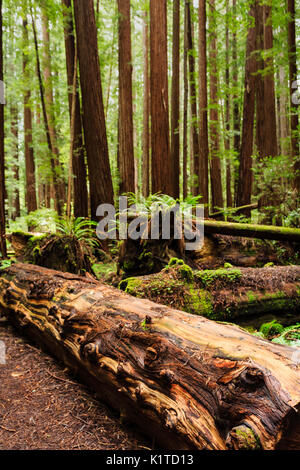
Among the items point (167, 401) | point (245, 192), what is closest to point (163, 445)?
point (167, 401)

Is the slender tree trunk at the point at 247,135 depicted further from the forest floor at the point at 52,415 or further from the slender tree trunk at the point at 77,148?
the forest floor at the point at 52,415

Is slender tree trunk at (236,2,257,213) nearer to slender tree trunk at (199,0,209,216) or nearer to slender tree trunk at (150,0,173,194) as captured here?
slender tree trunk at (199,0,209,216)

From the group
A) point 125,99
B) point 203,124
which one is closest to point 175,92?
point 203,124

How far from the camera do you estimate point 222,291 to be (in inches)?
178

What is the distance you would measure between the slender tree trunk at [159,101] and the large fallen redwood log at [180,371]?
19.2ft

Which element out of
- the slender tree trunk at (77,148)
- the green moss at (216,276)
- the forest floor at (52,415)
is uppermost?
the slender tree trunk at (77,148)

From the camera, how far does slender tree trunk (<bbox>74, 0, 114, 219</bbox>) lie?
812 cm

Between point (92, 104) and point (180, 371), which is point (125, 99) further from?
point (180, 371)

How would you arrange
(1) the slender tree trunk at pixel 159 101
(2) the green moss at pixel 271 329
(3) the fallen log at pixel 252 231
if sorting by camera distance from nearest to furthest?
(2) the green moss at pixel 271 329 → (3) the fallen log at pixel 252 231 → (1) the slender tree trunk at pixel 159 101

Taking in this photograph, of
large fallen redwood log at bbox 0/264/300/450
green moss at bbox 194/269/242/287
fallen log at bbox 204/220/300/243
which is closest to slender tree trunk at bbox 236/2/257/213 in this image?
fallen log at bbox 204/220/300/243

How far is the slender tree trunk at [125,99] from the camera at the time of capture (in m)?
9.78

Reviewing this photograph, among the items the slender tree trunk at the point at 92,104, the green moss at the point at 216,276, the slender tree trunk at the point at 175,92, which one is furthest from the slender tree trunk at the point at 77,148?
the green moss at the point at 216,276
